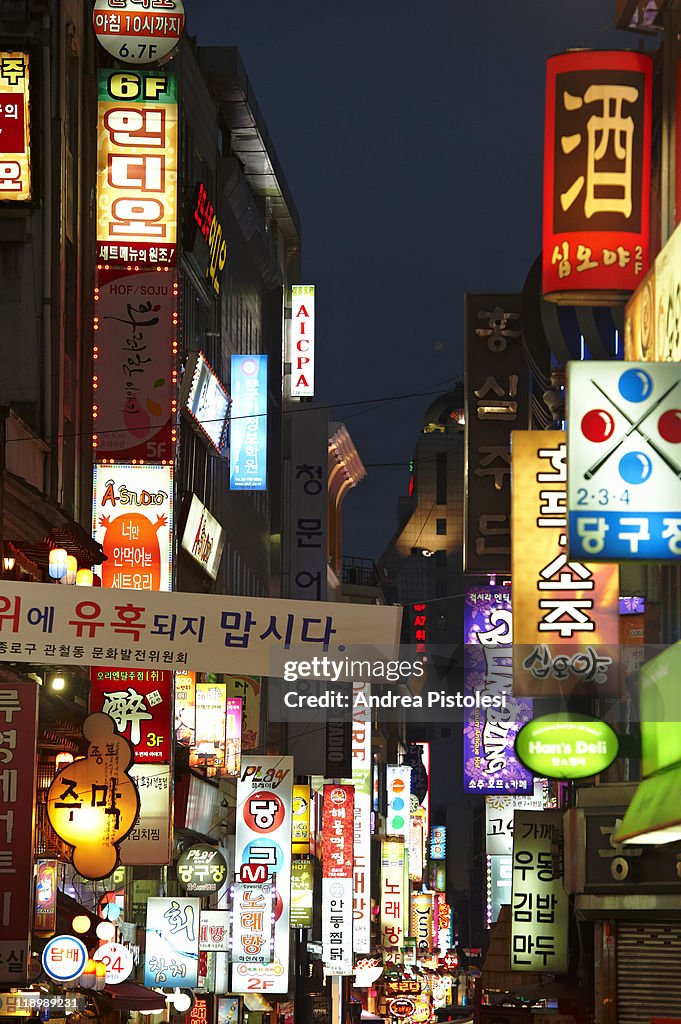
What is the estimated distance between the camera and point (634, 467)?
1116cm

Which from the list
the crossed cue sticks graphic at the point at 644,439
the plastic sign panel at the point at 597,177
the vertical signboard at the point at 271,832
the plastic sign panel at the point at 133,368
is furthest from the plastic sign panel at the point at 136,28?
the crossed cue sticks graphic at the point at 644,439

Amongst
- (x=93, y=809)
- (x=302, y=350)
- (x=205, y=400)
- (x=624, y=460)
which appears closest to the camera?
(x=624, y=460)

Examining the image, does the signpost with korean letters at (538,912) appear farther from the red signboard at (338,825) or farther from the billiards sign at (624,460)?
the red signboard at (338,825)

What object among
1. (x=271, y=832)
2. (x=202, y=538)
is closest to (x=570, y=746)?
(x=271, y=832)

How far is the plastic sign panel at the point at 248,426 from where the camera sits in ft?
159

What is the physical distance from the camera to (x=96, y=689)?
30078 mm

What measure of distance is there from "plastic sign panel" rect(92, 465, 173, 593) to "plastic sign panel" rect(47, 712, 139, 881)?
7.37 metres

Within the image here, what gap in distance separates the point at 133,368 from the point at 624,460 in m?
21.7

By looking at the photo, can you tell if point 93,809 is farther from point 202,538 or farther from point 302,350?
point 302,350

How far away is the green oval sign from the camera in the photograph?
18406 millimetres

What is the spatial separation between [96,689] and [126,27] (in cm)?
1288

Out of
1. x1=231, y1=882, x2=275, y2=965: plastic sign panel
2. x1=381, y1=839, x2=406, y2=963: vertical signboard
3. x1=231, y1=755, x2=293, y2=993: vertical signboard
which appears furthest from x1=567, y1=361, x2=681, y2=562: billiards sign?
x1=381, y1=839, x2=406, y2=963: vertical signboard

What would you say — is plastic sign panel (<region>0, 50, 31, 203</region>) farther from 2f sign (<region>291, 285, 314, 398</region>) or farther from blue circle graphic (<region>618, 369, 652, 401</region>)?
2f sign (<region>291, 285, 314, 398</region>)

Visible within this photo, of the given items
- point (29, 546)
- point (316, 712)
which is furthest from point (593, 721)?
point (316, 712)
